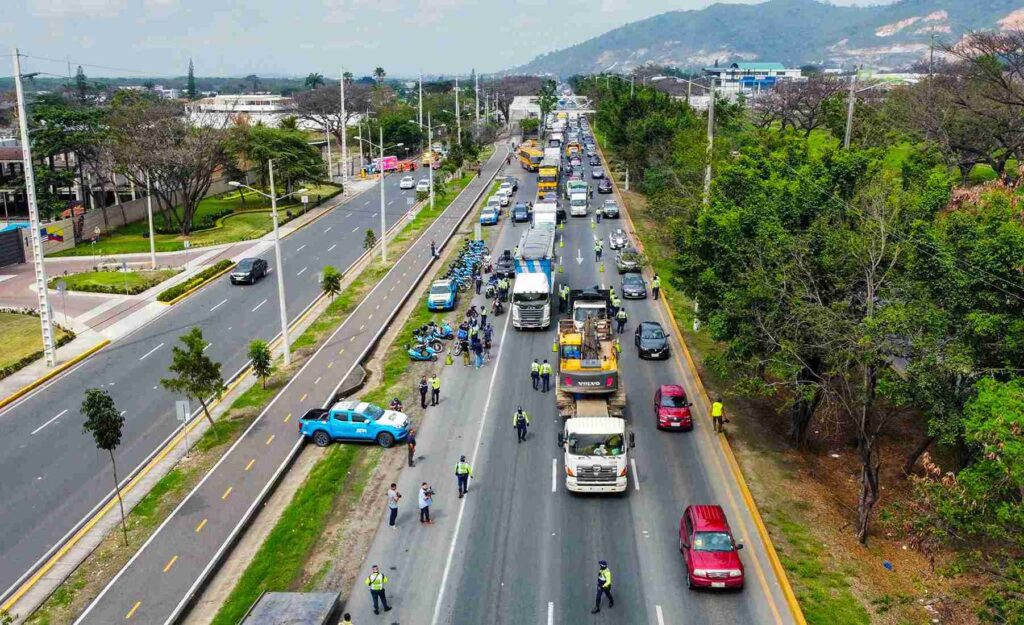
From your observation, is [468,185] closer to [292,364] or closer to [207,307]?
[207,307]

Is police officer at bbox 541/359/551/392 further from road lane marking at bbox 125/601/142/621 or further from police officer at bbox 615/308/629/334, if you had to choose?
road lane marking at bbox 125/601/142/621

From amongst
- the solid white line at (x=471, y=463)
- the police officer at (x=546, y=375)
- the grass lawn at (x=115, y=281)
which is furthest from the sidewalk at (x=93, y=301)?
the police officer at (x=546, y=375)

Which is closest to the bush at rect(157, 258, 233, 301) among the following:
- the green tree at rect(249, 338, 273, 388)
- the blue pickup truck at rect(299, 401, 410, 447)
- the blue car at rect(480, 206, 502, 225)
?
the green tree at rect(249, 338, 273, 388)

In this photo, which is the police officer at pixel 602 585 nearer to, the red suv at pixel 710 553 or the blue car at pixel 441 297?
the red suv at pixel 710 553

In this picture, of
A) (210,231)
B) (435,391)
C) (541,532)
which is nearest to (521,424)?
(435,391)

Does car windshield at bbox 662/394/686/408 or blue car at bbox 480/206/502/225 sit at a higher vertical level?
blue car at bbox 480/206/502/225

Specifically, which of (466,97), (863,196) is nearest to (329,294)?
(863,196)
